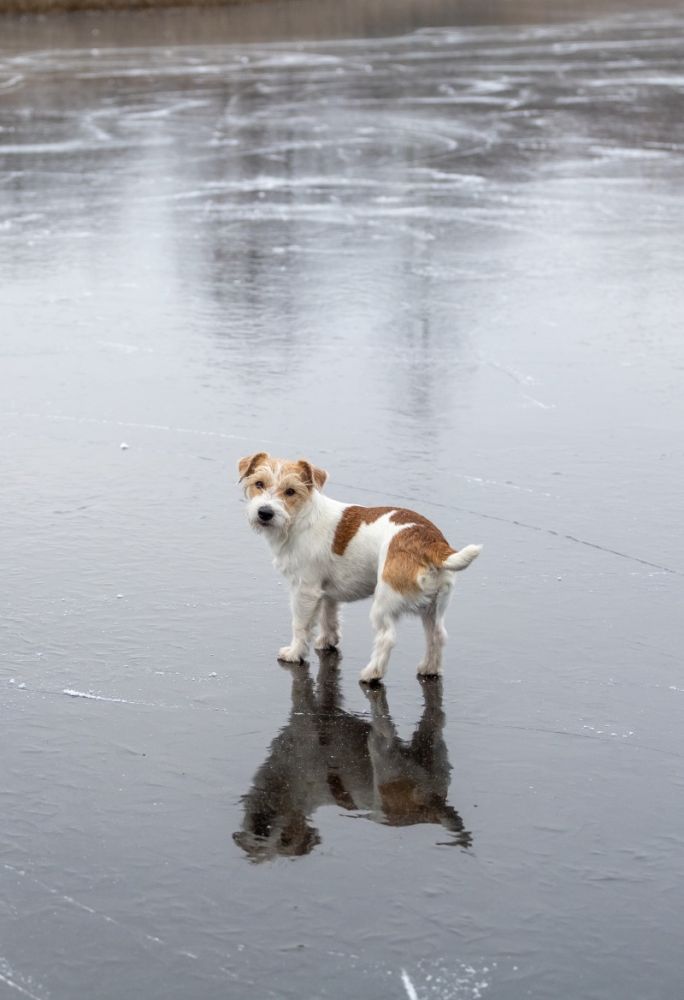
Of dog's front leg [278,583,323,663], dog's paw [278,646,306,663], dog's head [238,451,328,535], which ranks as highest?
dog's head [238,451,328,535]

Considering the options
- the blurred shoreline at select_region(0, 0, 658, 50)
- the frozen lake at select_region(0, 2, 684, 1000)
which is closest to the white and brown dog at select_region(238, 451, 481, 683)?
the frozen lake at select_region(0, 2, 684, 1000)

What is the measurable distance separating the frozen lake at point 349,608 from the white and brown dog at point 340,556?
0.64 ft

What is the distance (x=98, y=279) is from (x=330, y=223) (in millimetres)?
3161

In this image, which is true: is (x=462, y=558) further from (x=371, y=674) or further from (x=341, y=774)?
(x=341, y=774)

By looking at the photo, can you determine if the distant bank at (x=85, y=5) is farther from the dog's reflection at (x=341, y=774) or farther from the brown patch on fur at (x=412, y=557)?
the dog's reflection at (x=341, y=774)

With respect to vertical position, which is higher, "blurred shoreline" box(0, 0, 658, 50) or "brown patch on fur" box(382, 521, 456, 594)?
"brown patch on fur" box(382, 521, 456, 594)

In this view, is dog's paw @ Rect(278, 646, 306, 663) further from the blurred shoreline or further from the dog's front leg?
the blurred shoreline

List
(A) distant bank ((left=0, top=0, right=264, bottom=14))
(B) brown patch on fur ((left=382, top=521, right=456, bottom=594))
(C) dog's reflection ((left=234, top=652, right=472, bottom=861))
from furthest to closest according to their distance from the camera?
(A) distant bank ((left=0, top=0, right=264, bottom=14)) → (B) brown patch on fur ((left=382, top=521, right=456, bottom=594)) → (C) dog's reflection ((left=234, top=652, right=472, bottom=861))

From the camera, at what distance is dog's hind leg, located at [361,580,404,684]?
20.7 ft

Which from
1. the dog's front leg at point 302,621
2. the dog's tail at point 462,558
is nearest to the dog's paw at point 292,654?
the dog's front leg at point 302,621

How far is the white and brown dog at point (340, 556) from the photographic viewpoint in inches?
249

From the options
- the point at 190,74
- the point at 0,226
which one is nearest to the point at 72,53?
the point at 190,74

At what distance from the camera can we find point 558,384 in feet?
35.4

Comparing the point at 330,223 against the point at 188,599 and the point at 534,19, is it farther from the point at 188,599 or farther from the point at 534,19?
the point at 534,19
